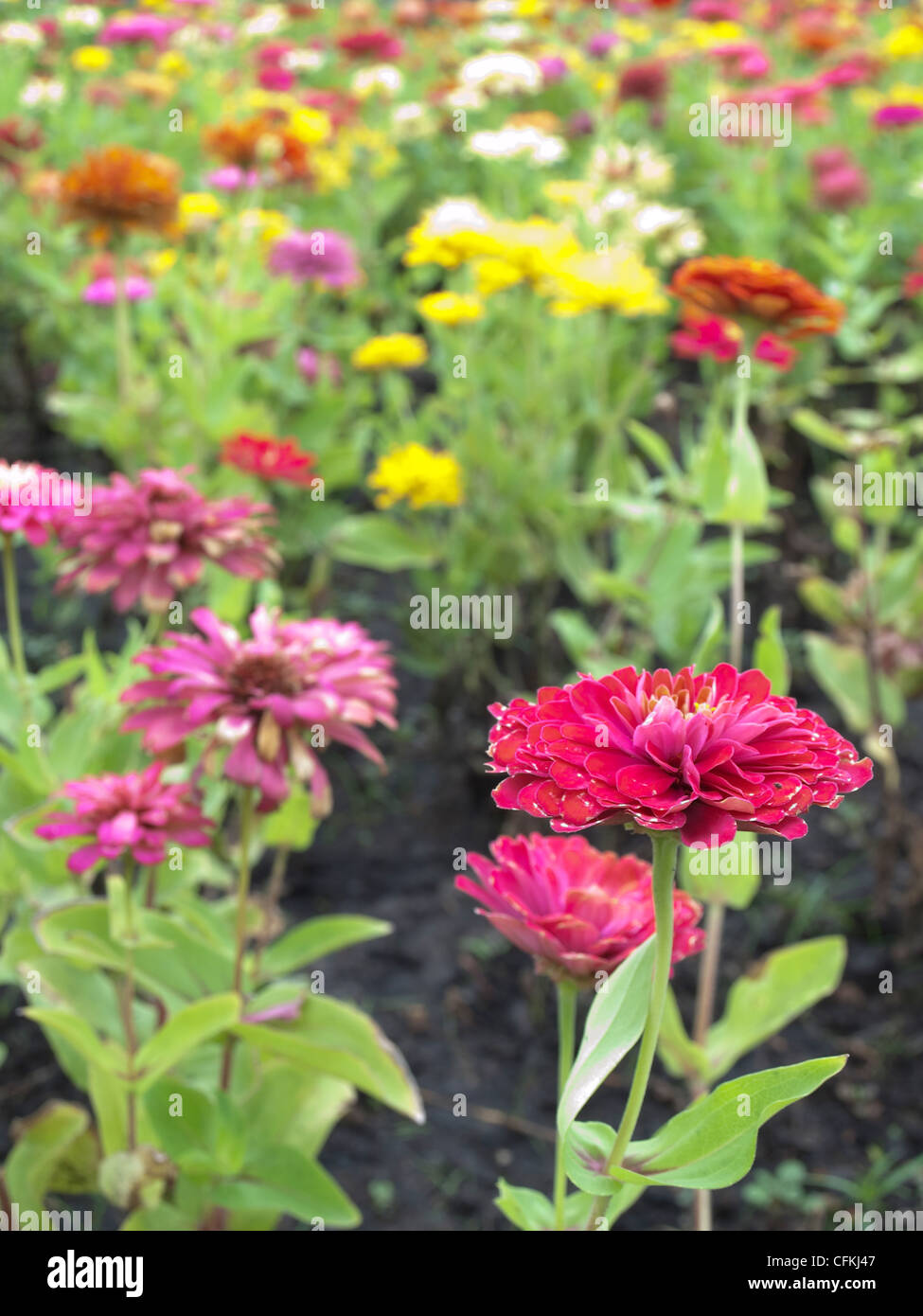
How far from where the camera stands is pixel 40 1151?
4.45 ft

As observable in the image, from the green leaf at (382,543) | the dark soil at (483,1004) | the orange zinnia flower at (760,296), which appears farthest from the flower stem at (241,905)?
the green leaf at (382,543)

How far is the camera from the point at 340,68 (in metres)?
5.16

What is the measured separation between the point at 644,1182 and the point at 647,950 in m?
0.13

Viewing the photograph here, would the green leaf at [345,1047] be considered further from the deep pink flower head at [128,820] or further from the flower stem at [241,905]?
the deep pink flower head at [128,820]

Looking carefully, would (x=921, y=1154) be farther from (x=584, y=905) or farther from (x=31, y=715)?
(x=31, y=715)

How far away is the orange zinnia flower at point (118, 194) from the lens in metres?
2.16

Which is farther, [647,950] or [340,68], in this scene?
[340,68]

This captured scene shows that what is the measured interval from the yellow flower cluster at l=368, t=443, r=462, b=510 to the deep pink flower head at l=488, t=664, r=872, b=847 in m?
1.53

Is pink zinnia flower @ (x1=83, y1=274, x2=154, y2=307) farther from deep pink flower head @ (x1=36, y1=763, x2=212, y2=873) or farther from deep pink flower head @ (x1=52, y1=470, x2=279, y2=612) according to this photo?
deep pink flower head @ (x1=36, y1=763, x2=212, y2=873)

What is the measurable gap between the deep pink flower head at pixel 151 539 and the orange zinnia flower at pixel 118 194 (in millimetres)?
1025

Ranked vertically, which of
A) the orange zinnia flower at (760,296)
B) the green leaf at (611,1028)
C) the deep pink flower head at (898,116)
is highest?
the deep pink flower head at (898,116)

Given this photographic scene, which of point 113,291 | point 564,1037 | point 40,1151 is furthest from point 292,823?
point 113,291

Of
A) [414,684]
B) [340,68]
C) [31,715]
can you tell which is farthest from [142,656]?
[340,68]

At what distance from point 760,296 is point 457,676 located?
121 cm
